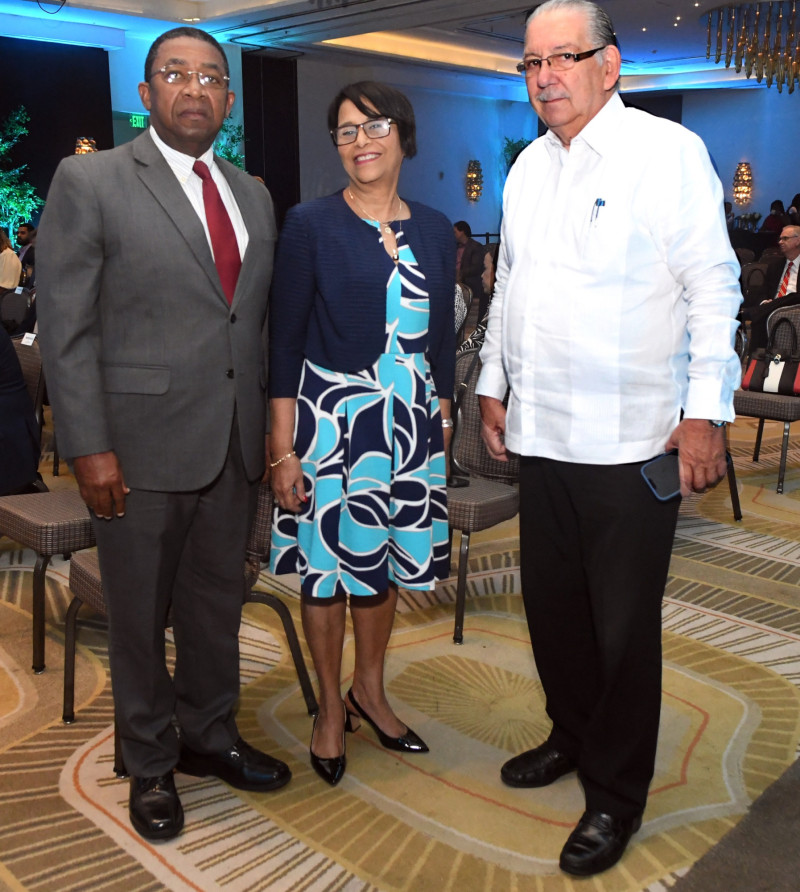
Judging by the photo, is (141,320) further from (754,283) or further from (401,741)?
(754,283)

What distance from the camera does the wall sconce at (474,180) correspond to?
20.6 m

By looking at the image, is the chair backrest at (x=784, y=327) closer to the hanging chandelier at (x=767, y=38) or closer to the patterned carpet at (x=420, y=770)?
the patterned carpet at (x=420, y=770)

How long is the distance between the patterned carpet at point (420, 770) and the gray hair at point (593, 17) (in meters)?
1.83

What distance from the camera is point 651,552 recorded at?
2.06m

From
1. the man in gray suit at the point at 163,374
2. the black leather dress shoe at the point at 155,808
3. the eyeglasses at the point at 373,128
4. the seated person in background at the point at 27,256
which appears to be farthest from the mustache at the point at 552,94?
the seated person in background at the point at 27,256

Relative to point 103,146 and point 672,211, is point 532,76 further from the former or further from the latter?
point 103,146

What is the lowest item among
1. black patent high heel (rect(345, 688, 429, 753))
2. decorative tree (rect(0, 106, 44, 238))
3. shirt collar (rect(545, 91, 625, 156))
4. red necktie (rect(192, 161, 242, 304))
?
black patent high heel (rect(345, 688, 429, 753))

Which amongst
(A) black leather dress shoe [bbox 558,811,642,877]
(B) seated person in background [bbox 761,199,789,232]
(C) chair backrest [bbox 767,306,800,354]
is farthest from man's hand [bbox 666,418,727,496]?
(B) seated person in background [bbox 761,199,789,232]

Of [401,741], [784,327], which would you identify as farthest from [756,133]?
[401,741]

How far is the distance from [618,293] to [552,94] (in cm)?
43

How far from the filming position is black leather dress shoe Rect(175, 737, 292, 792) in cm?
251

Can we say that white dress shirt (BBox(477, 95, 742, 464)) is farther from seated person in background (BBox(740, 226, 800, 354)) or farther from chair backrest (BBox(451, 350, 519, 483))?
seated person in background (BBox(740, 226, 800, 354))

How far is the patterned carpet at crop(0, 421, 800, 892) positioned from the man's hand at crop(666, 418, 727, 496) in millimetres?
942

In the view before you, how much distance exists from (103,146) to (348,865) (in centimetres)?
1495
